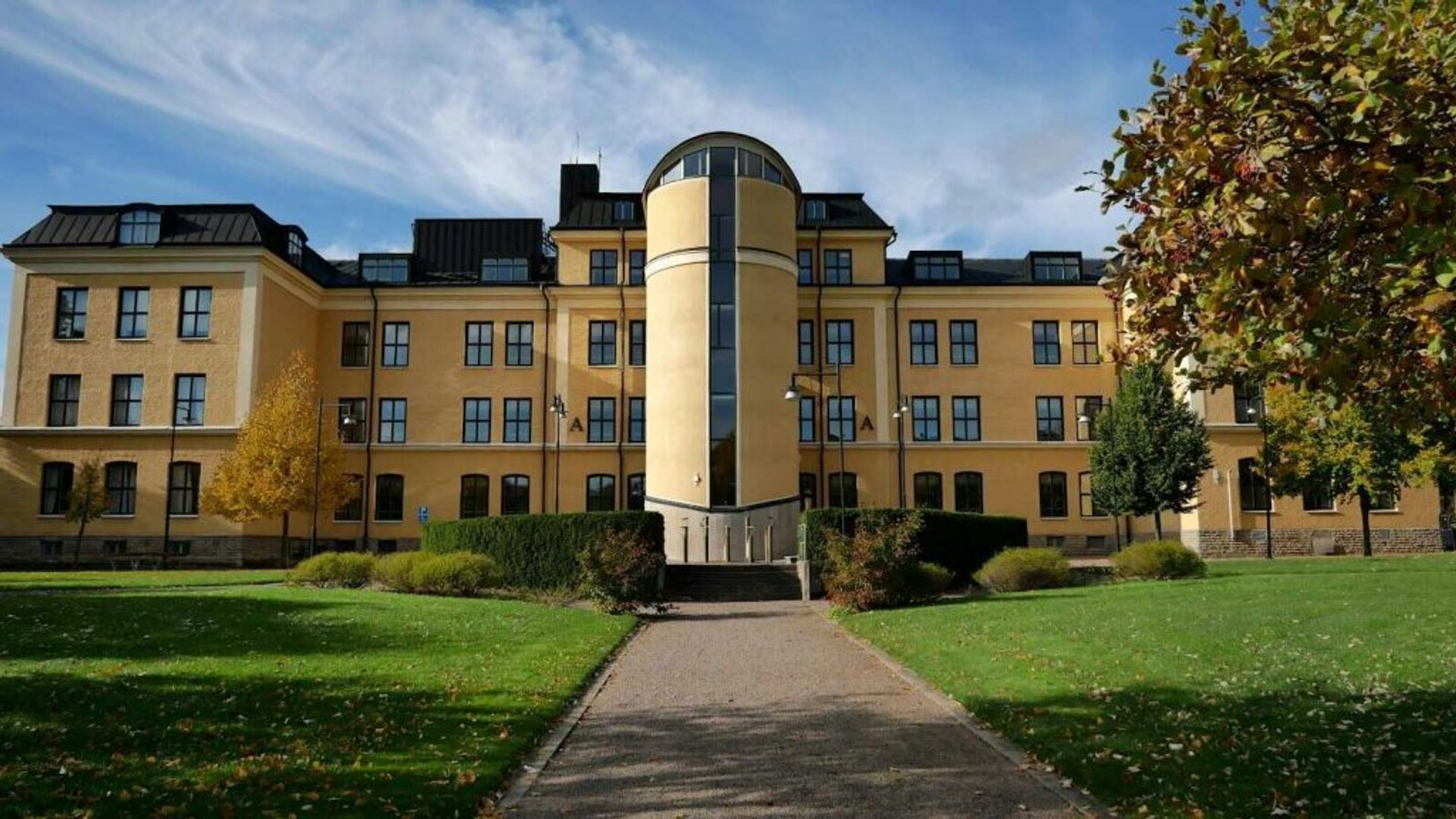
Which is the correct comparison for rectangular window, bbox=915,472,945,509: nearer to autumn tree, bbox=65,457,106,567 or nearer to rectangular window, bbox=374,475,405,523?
rectangular window, bbox=374,475,405,523

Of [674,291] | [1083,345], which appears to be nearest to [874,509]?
[674,291]

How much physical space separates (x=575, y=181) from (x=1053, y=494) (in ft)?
84.1

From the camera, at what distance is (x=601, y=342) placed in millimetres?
43844

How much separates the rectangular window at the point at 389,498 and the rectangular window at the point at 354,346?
516 centimetres

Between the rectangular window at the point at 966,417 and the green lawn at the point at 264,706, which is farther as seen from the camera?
the rectangular window at the point at 966,417

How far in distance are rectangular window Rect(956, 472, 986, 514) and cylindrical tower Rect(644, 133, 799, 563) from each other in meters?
8.57

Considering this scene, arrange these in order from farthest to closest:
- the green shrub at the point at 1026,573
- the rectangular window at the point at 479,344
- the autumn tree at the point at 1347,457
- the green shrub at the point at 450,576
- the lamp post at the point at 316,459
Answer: the rectangular window at the point at 479,344
the lamp post at the point at 316,459
the autumn tree at the point at 1347,457
the green shrub at the point at 1026,573
the green shrub at the point at 450,576

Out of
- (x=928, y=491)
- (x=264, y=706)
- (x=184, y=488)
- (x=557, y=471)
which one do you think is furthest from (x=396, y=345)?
(x=264, y=706)

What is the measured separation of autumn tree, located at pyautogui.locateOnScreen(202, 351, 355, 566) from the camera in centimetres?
3609

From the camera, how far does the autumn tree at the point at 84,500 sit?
120 ft

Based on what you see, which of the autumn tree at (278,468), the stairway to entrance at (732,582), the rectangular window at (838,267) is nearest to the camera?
the stairway to entrance at (732,582)

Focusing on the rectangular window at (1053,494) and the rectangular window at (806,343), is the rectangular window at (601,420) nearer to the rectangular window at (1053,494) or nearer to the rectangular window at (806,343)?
the rectangular window at (806,343)

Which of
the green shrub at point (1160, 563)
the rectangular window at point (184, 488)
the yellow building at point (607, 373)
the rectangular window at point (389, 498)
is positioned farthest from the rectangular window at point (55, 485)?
the green shrub at point (1160, 563)

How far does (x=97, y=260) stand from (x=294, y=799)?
133ft
